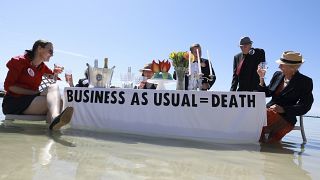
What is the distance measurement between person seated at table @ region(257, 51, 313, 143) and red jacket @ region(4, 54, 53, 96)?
119 inches

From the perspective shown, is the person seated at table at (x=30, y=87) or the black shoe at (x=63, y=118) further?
the person seated at table at (x=30, y=87)

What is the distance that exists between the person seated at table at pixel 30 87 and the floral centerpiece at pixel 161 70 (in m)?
1.35

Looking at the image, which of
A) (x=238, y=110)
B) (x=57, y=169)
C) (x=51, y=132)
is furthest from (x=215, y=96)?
(x=57, y=169)

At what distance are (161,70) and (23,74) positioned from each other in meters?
1.87

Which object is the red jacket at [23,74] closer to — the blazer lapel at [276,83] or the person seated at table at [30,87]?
the person seated at table at [30,87]

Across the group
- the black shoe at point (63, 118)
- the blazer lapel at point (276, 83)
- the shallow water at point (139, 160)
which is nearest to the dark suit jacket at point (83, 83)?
the black shoe at point (63, 118)

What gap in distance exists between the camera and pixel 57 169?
2.27 metres

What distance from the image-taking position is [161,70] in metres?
5.08

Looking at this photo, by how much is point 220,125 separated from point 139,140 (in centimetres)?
103

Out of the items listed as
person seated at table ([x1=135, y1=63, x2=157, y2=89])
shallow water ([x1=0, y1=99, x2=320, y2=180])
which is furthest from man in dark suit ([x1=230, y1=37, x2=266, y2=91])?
shallow water ([x1=0, y1=99, x2=320, y2=180])

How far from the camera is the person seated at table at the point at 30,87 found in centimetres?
479

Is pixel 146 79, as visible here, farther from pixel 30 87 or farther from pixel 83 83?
pixel 30 87

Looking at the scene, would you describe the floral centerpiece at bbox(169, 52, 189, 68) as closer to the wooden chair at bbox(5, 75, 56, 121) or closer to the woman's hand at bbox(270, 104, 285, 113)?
the woman's hand at bbox(270, 104, 285, 113)

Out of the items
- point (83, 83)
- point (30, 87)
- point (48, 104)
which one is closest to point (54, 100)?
point (48, 104)
